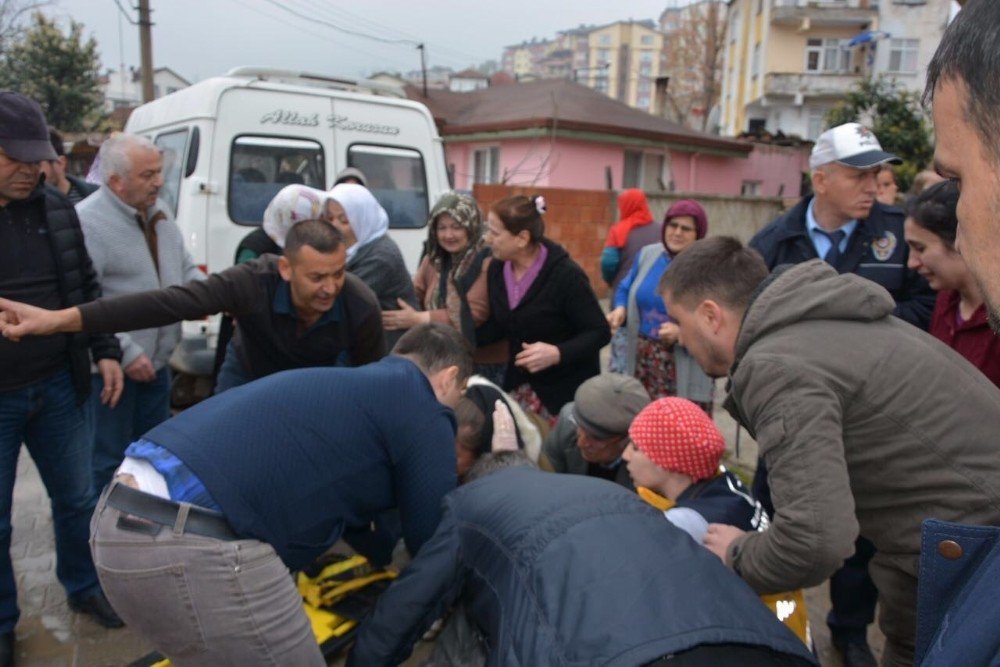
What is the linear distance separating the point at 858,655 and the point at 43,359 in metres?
3.11

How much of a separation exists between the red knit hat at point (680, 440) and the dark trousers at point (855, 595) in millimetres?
877

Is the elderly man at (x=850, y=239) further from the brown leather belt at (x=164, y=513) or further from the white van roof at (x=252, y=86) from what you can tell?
the white van roof at (x=252, y=86)

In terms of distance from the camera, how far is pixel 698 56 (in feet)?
144

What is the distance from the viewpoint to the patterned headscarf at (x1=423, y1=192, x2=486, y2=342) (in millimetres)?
3754

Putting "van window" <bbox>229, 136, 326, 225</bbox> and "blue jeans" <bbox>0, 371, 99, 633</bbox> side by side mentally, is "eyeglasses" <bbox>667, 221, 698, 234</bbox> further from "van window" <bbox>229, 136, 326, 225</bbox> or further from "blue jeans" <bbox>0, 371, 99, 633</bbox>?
"blue jeans" <bbox>0, 371, 99, 633</bbox>

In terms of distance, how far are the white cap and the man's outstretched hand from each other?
275cm

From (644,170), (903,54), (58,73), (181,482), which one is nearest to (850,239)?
(181,482)

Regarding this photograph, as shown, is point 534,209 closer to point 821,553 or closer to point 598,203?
point 821,553

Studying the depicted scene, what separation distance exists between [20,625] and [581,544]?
2.69 meters

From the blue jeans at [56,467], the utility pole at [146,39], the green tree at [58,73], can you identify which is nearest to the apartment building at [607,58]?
the green tree at [58,73]

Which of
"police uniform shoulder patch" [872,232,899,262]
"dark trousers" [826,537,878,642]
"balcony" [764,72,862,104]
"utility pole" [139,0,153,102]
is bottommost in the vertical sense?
"dark trousers" [826,537,878,642]

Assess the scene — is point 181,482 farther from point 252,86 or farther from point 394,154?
point 394,154

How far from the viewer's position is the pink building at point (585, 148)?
58.8 feet

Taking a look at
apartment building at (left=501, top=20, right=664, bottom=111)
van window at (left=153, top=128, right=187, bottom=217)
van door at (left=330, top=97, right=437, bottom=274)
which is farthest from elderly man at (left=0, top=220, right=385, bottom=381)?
apartment building at (left=501, top=20, right=664, bottom=111)
